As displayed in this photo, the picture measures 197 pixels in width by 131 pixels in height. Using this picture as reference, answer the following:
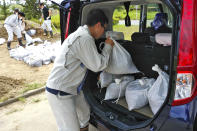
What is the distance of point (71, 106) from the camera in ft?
6.49

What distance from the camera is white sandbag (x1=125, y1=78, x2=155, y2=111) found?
6.16 feet

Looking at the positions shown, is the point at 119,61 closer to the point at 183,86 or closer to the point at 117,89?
the point at 117,89

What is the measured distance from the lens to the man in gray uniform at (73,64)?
5.74 feet

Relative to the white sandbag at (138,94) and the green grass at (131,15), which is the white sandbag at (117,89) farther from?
the green grass at (131,15)

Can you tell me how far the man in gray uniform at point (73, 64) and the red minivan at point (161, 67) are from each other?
0.23m

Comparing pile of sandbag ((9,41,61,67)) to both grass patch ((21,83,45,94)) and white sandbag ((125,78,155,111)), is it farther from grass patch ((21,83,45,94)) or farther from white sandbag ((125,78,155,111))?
white sandbag ((125,78,155,111))

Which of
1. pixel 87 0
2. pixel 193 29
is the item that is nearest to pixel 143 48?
pixel 87 0

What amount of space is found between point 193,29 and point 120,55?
929 mm

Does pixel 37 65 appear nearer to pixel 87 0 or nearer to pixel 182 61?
pixel 87 0

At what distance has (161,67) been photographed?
197 cm

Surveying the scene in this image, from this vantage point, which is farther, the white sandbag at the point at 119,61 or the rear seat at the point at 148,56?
the white sandbag at the point at 119,61

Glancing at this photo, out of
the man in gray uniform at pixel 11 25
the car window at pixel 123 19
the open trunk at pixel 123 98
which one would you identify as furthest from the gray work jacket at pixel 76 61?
the man in gray uniform at pixel 11 25

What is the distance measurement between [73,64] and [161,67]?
2.87 ft

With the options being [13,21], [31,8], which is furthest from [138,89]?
[31,8]
